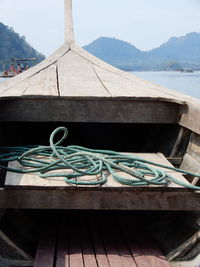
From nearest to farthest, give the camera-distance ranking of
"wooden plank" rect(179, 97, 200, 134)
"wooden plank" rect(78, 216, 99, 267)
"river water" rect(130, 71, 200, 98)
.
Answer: "wooden plank" rect(78, 216, 99, 267), "wooden plank" rect(179, 97, 200, 134), "river water" rect(130, 71, 200, 98)

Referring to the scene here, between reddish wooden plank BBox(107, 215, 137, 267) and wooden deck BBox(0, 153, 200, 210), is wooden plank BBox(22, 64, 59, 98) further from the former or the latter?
reddish wooden plank BBox(107, 215, 137, 267)

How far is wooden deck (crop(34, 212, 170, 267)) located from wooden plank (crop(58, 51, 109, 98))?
0.91m

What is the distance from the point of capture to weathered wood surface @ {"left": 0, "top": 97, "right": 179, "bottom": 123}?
7.78 ft

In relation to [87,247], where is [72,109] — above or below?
above

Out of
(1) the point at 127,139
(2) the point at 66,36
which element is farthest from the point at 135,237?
(2) the point at 66,36

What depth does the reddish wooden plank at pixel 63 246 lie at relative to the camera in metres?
1.84

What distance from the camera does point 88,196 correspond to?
1.78 metres

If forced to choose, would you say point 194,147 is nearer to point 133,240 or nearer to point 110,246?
point 133,240

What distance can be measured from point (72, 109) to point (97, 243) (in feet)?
3.06

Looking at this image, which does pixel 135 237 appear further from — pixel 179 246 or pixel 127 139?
pixel 127 139

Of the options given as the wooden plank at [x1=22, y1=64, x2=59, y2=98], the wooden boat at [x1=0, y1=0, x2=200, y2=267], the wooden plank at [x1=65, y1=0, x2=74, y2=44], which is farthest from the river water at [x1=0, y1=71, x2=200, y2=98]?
the wooden plank at [x1=65, y1=0, x2=74, y2=44]

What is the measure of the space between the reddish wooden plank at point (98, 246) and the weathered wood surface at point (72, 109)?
75cm

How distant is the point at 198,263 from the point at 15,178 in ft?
A: 3.57

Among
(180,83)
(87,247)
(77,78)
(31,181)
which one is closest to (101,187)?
(31,181)
